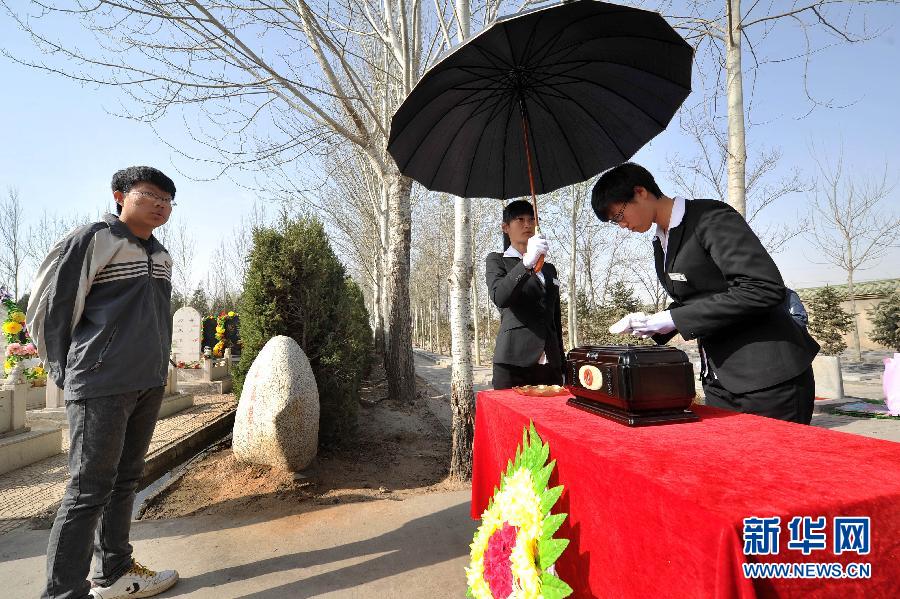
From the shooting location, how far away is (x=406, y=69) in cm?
569

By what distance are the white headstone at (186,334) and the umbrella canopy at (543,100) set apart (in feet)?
37.3

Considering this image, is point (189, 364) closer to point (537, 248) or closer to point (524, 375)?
point (524, 375)

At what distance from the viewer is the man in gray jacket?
2.23 metres

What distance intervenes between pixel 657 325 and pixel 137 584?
3.08m

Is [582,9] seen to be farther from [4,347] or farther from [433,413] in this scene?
[4,347]

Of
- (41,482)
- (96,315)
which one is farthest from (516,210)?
(41,482)

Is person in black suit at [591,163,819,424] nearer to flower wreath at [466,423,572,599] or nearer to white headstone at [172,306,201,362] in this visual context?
flower wreath at [466,423,572,599]

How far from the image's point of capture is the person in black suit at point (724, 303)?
1548mm

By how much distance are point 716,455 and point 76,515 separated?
2.85 meters

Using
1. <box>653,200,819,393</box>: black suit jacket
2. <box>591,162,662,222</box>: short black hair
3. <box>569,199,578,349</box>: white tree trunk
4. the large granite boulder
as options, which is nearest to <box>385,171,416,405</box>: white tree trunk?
the large granite boulder

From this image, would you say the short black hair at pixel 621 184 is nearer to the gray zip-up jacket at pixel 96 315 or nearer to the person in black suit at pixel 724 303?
the person in black suit at pixel 724 303

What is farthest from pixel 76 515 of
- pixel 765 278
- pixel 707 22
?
pixel 707 22

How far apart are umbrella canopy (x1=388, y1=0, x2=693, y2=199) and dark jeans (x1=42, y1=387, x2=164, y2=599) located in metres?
2.09

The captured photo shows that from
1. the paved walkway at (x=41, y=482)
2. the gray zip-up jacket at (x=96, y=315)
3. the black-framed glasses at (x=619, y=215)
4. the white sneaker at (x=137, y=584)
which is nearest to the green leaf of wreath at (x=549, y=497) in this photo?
the black-framed glasses at (x=619, y=215)
